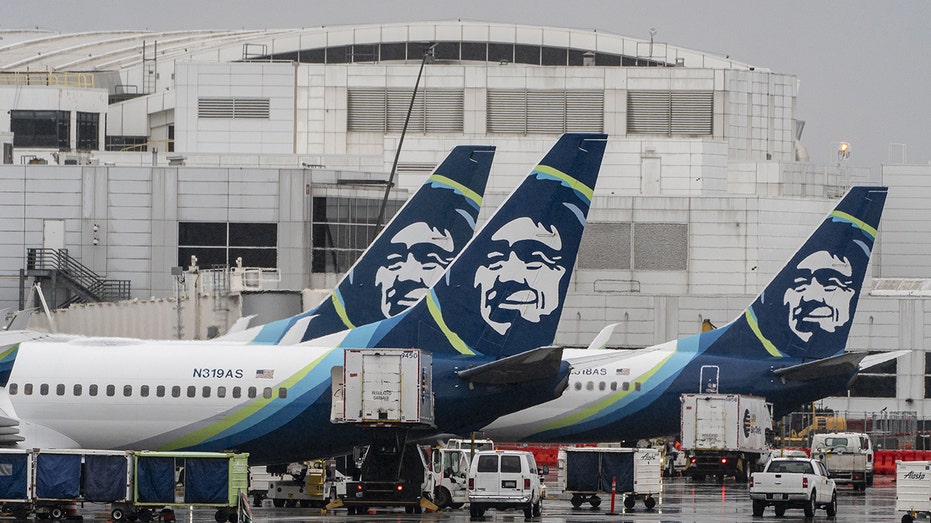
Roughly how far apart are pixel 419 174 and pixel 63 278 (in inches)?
1258

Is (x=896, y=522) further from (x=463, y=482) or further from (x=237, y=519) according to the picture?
(x=237, y=519)

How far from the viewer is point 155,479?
44.6 metres

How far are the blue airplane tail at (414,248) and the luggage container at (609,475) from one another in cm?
829

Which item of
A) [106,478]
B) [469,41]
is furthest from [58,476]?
[469,41]

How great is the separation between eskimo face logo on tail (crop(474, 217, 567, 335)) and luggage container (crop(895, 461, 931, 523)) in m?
12.6

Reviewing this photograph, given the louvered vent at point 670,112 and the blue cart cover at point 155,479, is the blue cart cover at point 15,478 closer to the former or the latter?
the blue cart cover at point 155,479

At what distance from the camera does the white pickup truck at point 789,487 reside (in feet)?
177

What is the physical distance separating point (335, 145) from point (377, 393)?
253ft

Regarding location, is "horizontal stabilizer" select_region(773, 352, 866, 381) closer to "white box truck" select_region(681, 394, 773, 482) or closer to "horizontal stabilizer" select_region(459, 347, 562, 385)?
"white box truck" select_region(681, 394, 773, 482)

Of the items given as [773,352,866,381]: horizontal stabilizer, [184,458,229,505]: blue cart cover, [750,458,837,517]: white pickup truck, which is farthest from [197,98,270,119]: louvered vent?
[184,458,229,505]: blue cart cover

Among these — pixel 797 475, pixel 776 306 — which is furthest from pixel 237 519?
pixel 776 306

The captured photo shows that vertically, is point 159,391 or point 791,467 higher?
point 159,391

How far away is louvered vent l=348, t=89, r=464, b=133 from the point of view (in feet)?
402

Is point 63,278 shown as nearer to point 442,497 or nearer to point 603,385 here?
point 603,385
